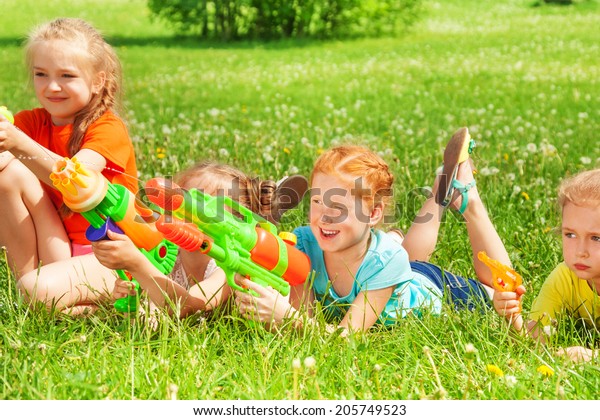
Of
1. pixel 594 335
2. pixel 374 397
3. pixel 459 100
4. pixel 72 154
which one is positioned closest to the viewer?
pixel 374 397

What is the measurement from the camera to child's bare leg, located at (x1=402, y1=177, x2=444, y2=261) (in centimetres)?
375

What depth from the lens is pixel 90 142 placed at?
3447mm

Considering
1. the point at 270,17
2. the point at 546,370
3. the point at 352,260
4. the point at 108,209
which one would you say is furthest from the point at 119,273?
the point at 270,17

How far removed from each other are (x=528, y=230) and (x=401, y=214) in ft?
2.10

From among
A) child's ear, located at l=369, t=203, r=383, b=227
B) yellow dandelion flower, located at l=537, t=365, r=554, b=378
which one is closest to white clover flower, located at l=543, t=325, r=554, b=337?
yellow dandelion flower, located at l=537, t=365, r=554, b=378

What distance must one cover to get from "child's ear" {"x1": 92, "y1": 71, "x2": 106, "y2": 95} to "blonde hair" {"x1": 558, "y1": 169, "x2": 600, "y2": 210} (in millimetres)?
1862

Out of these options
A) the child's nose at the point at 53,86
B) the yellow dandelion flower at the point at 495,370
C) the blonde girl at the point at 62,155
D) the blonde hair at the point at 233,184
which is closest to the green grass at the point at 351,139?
the yellow dandelion flower at the point at 495,370

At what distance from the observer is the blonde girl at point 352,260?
3070 millimetres

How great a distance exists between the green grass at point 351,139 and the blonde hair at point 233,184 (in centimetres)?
58

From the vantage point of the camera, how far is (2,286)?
3562 millimetres

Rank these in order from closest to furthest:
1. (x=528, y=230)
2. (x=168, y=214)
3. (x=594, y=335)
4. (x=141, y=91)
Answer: (x=168, y=214) → (x=594, y=335) → (x=528, y=230) → (x=141, y=91)

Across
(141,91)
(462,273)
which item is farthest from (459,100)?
(462,273)

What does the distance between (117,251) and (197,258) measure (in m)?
0.76
